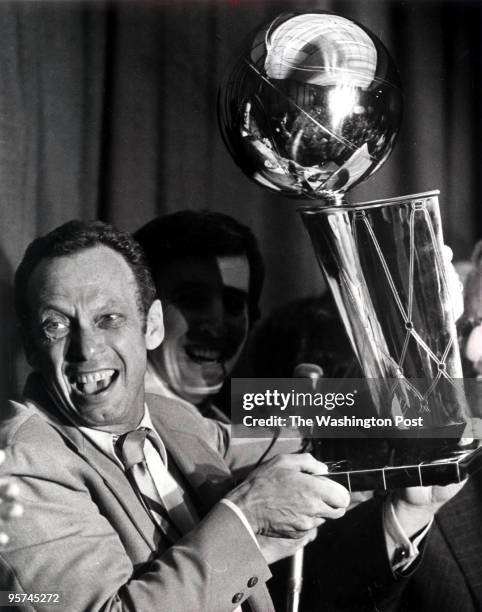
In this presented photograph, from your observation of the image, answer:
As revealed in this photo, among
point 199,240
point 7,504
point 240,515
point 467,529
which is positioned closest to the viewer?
point 7,504

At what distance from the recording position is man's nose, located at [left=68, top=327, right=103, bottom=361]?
1.17 metres

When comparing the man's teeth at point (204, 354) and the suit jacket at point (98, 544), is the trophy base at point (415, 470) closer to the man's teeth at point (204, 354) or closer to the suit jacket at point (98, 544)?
the suit jacket at point (98, 544)

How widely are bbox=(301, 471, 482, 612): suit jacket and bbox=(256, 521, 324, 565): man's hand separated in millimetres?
135

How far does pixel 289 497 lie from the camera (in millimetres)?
1138

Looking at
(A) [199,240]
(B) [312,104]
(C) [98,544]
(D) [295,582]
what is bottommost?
(D) [295,582]

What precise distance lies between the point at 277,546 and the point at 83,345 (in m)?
0.41

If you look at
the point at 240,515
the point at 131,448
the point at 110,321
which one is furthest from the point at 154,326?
the point at 240,515

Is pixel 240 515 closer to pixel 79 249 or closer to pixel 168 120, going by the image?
pixel 79 249

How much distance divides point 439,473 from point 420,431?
2.9 inches

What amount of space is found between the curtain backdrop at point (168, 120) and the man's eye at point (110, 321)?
221 mm

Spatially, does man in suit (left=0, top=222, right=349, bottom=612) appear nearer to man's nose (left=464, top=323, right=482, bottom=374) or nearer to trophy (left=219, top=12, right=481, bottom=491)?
trophy (left=219, top=12, right=481, bottom=491)

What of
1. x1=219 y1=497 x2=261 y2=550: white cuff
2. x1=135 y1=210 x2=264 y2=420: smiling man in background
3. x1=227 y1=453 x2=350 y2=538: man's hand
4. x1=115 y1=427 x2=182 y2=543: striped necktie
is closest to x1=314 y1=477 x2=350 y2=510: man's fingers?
x1=227 y1=453 x2=350 y2=538: man's hand

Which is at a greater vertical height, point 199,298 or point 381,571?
point 199,298

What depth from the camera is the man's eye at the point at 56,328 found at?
1173 mm
